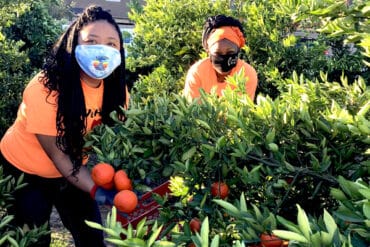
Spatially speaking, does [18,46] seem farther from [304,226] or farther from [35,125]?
[304,226]

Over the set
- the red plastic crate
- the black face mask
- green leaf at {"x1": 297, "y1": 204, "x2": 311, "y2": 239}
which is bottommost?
the red plastic crate

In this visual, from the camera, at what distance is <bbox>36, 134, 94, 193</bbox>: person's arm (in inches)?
91.8

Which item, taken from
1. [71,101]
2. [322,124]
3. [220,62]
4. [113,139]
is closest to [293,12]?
[322,124]

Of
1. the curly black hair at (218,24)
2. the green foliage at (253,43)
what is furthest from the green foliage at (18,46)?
the curly black hair at (218,24)

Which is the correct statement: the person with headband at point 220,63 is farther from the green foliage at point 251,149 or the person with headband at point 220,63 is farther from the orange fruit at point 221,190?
the orange fruit at point 221,190

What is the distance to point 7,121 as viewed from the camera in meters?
4.40

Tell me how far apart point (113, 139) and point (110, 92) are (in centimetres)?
73

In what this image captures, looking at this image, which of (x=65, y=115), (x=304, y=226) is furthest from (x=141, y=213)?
(x=304, y=226)

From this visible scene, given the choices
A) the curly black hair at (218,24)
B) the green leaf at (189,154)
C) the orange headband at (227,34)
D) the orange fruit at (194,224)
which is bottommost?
the orange fruit at (194,224)

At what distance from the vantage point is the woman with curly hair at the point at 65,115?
2326mm

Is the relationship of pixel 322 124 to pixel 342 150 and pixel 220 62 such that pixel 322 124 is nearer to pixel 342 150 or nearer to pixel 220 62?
pixel 342 150

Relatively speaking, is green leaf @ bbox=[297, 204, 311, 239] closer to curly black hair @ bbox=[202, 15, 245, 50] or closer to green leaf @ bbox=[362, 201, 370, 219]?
green leaf @ bbox=[362, 201, 370, 219]

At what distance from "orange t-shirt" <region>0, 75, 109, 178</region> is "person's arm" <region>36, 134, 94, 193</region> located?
49 mm

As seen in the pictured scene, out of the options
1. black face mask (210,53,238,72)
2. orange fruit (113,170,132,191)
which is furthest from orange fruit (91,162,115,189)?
black face mask (210,53,238,72)
